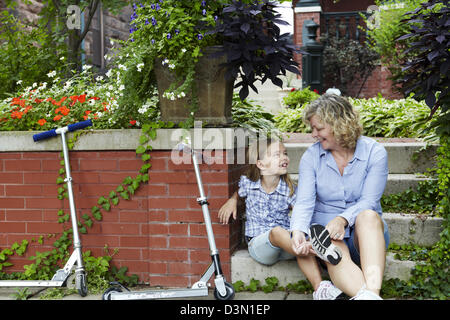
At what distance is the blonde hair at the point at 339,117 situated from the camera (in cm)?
319

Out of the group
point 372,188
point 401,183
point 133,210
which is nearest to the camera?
point 372,188

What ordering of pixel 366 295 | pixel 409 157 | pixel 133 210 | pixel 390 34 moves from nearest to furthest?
1. pixel 366 295
2. pixel 133 210
3. pixel 409 157
4. pixel 390 34

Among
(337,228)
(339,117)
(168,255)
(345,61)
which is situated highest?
(345,61)

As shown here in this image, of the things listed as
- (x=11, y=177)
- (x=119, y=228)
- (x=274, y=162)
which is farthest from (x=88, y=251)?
(x=274, y=162)

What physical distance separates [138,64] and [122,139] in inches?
20.9

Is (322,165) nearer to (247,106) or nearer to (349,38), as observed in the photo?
(247,106)

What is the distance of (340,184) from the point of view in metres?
3.26

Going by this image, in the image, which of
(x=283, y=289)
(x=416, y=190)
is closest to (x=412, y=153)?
(x=416, y=190)

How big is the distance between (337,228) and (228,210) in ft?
2.30

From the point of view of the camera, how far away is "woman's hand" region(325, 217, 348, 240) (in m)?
3.07

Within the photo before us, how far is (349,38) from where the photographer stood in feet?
39.3

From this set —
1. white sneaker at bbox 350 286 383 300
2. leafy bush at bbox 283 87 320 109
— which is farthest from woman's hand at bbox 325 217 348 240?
leafy bush at bbox 283 87 320 109

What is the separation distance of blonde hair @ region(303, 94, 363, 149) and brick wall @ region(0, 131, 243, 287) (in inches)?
25.0

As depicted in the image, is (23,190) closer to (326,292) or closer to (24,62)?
(24,62)
